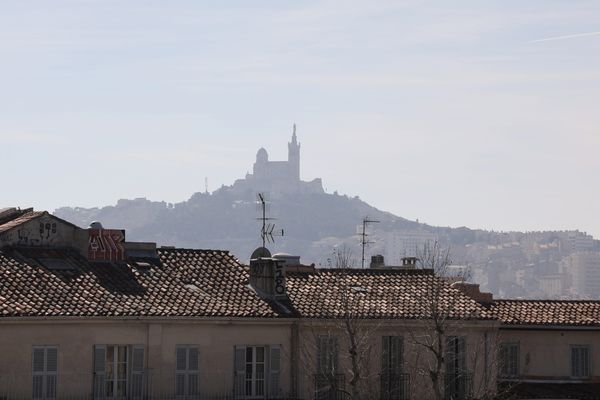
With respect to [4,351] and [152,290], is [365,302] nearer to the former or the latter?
[152,290]

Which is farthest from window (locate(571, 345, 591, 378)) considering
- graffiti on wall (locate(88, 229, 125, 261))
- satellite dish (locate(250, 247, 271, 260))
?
graffiti on wall (locate(88, 229, 125, 261))

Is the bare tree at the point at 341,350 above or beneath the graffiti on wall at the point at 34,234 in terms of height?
beneath

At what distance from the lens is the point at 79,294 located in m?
55.9

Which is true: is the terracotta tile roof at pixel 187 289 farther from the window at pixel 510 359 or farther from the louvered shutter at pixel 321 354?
the window at pixel 510 359

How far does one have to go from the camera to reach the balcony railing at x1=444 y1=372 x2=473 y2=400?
60219 mm

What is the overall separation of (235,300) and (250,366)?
2.36 metres

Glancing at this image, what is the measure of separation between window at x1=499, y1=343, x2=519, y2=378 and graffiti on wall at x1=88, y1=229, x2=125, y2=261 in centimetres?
1489

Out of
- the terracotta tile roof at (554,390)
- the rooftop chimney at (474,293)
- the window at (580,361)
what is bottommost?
the terracotta tile roof at (554,390)

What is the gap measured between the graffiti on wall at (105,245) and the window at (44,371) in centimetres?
638

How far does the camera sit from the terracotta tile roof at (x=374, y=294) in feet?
196

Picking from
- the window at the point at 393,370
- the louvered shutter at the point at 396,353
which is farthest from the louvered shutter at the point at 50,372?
the louvered shutter at the point at 396,353

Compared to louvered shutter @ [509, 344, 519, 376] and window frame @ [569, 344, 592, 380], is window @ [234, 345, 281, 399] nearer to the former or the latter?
louvered shutter @ [509, 344, 519, 376]

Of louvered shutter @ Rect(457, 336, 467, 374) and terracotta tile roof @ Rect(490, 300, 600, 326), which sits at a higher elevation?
terracotta tile roof @ Rect(490, 300, 600, 326)

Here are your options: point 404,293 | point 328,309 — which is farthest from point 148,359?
point 404,293
